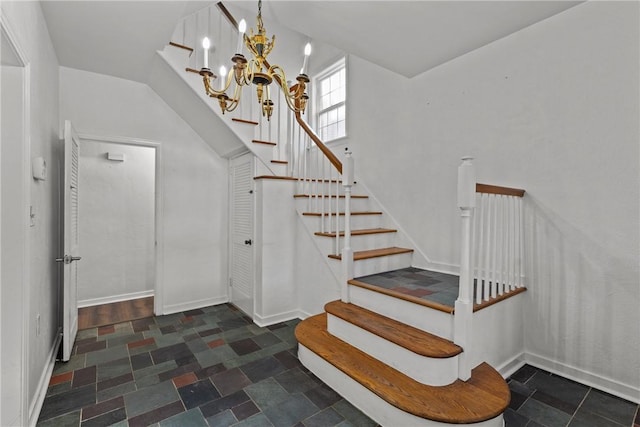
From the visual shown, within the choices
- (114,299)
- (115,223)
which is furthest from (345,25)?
(114,299)

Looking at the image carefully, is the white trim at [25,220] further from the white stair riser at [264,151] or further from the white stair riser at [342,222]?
the white stair riser at [342,222]

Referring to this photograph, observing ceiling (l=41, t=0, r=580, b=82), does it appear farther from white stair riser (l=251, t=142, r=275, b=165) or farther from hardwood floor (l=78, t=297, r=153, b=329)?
hardwood floor (l=78, t=297, r=153, b=329)

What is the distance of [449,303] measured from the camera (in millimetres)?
2020

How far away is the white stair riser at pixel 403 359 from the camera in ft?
5.83

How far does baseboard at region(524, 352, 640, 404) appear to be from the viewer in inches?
77.0

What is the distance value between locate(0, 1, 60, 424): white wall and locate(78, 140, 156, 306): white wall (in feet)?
4.40

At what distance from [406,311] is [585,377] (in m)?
1.33

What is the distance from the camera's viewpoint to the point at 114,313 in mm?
3656

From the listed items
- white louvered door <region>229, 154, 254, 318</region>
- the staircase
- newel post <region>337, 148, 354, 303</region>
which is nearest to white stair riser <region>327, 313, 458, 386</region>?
the staircase

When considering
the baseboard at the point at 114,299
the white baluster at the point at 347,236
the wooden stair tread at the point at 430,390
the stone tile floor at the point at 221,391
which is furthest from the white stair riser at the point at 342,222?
the baseboard at the point at 114,299

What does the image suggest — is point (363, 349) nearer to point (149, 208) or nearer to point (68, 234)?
point (68, 234)

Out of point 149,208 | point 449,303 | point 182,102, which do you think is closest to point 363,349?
point 449,303

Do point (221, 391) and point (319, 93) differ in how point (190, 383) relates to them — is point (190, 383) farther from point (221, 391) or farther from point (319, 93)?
point (319, 93)

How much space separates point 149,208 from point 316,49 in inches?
136
